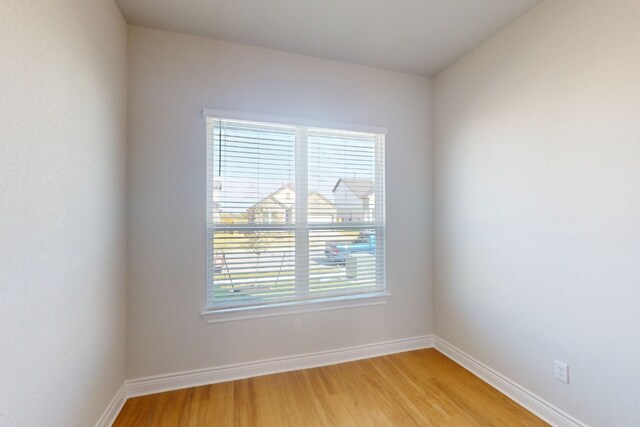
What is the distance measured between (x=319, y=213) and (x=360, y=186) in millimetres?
477

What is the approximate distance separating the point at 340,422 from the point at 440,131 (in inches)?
99.6

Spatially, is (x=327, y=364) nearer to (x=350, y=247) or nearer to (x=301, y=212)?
(x=350, y=247)

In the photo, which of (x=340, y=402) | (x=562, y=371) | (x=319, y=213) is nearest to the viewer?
(x=562, y=371)

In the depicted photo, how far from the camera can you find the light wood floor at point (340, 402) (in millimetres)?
1779

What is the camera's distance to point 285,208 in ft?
7.84

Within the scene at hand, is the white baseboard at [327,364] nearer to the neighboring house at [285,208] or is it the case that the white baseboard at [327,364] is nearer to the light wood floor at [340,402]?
the light wood floor at [340,402]

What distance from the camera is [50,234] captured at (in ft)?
3.96

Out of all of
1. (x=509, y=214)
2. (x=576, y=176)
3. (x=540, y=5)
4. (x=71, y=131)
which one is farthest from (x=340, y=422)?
(x=540, y=5)

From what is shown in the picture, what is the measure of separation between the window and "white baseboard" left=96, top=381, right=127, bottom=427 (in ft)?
2.52

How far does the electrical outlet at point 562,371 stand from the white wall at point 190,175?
51.7 inches

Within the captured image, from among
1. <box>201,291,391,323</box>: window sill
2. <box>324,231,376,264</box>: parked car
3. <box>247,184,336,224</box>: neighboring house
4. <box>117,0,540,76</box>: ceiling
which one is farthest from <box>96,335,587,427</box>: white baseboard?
<box>117,0,540,76</box>: ceiling

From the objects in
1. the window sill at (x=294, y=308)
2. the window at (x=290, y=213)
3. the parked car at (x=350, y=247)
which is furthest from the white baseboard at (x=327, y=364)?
the parked car at (x=350, y=247)

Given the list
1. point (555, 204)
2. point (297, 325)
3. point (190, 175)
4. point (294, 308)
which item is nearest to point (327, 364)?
point (297, 325)

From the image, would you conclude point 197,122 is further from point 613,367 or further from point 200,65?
point 613,367
